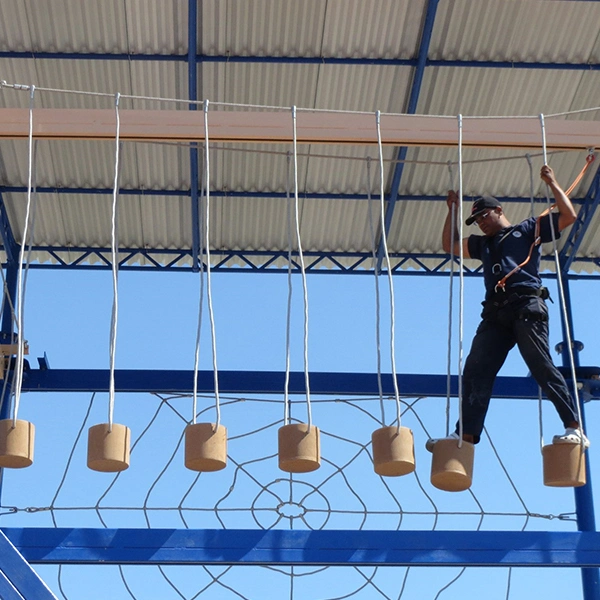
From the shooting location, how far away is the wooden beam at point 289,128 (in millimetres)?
6152

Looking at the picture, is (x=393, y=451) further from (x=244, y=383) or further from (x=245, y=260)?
(x=245, y=260)

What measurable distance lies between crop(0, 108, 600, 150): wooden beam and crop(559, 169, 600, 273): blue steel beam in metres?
6.11

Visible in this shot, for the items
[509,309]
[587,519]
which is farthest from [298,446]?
[587,519]

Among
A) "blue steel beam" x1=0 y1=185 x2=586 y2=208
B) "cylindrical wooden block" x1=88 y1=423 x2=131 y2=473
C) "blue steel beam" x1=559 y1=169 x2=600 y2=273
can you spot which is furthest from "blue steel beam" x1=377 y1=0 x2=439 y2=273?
"cylindrical wooden block" x1=88 y1=423 x2=131 y2=473

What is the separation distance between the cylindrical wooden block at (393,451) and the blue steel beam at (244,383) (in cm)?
586

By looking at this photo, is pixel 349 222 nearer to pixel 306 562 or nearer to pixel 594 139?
pixel 594 139

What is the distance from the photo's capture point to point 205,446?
5215mm

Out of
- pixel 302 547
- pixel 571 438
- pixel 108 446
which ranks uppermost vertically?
pixel 571 438

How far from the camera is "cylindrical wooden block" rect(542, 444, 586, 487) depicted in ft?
17.7

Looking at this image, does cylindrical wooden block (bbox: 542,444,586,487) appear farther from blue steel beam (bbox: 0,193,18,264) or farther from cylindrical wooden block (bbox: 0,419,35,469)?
blue steel beam (bbox: 0,193,18,264)

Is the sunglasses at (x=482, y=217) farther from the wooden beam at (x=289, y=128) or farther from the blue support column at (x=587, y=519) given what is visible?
the blue support column at (x=587, y=519)

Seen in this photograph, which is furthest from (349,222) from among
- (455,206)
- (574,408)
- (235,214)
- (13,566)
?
(13,566)

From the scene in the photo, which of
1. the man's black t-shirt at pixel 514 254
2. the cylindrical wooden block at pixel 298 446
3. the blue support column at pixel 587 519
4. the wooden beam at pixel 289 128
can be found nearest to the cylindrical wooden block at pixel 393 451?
the cylindrical wooden block at pixel 298 446

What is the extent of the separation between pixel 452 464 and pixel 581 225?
773cm
